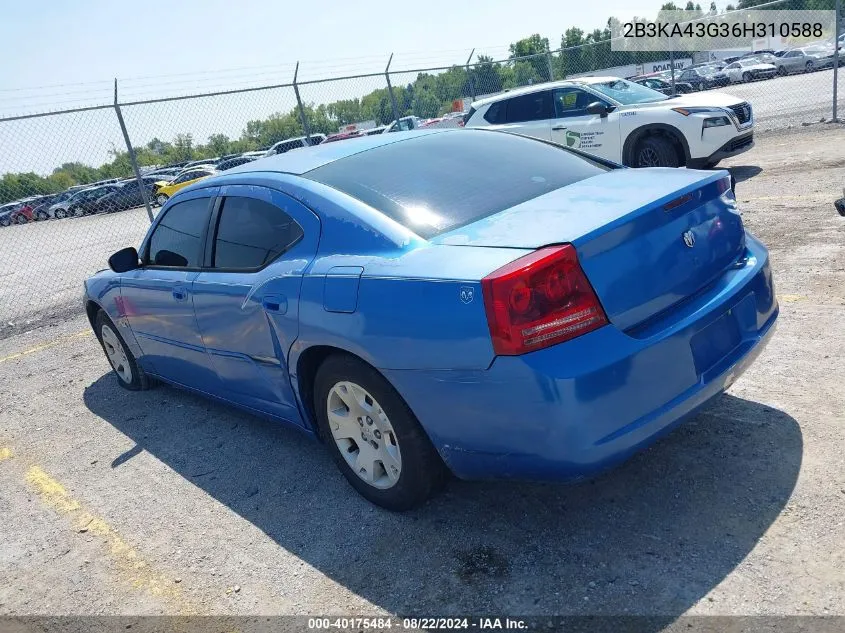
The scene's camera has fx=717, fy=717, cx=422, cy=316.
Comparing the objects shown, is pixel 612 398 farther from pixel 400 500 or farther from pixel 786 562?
pixel 400 500

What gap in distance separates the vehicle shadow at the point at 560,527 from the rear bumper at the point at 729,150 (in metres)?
6.93

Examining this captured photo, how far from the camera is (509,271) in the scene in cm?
242

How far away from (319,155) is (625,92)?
27.0 feet

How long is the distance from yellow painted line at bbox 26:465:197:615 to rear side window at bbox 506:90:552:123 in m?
8.89

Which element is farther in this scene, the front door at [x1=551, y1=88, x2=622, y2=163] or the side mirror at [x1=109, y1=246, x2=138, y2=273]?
the front door at [x1=551, y1=88, x2=622, y2=163]

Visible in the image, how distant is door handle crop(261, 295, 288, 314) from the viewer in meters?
3.24

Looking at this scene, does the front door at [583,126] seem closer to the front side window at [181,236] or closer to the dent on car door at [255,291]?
the front side window at [181,236]

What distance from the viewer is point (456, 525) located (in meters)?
3.05

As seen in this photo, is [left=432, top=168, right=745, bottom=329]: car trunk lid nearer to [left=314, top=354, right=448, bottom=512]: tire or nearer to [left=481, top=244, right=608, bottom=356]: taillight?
[left=481, top=244, right=608, bottom=356]: taillight

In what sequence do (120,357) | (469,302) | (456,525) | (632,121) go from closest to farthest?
(469,302) → (456,525) → (120,357) → (632,121)

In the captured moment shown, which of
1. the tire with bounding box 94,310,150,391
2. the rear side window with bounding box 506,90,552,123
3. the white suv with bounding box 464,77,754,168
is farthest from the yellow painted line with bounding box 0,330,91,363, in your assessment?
the rear side window with bounding box 506,90,552,123

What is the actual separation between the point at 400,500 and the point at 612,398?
112 centimetres

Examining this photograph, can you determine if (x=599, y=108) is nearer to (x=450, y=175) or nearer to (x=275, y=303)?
(x=450, y=175)

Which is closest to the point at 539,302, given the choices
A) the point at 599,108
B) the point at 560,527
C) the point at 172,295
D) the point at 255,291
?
the point at 560,527
